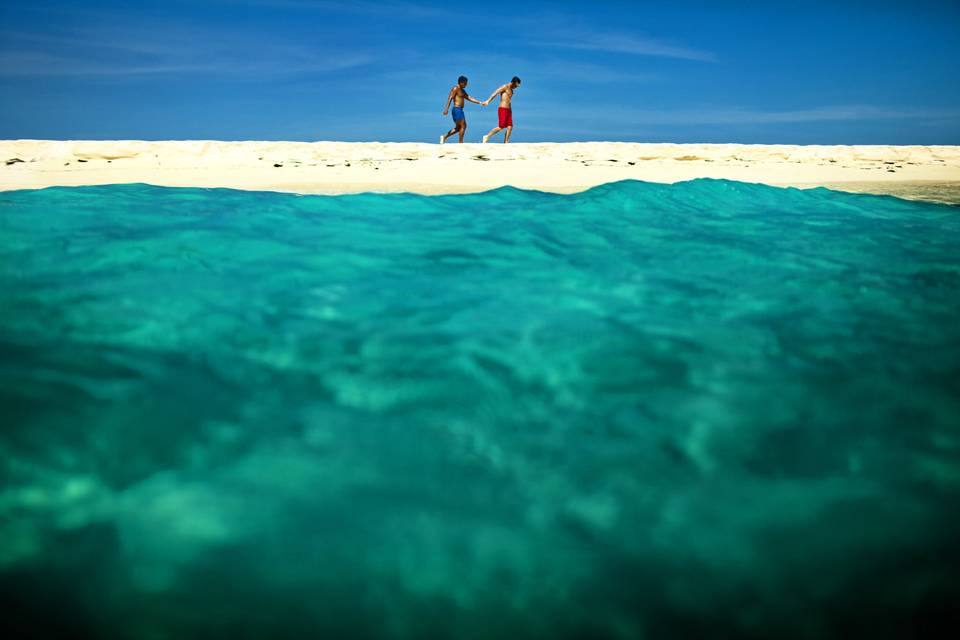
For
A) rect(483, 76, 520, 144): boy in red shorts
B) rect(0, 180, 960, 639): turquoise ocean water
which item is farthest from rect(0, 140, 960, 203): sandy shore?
rect(0, 180, 960, 639): turquoise ocean water

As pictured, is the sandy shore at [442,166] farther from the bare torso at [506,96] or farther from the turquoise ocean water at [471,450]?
the turquoise ocean water at [471,450]

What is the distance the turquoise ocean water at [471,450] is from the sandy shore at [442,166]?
11.7ft

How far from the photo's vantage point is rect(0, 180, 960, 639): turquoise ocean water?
1.12 m

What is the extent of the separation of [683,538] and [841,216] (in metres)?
4.90

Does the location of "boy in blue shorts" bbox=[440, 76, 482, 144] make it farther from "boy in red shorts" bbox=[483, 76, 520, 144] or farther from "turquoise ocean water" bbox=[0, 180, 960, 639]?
"turquoise ocean water" bbox=[0, 180, 960, 639]

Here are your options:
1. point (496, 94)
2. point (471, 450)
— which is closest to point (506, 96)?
point (496, 94)

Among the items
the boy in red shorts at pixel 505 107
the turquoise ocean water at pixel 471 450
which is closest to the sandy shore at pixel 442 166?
the boy in red shorts at pixel 505 107

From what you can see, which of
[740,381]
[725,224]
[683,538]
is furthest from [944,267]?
[683,538]

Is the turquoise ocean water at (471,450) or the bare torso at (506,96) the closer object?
the turquoise ocean water at (471,450)

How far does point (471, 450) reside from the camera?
5.07ft

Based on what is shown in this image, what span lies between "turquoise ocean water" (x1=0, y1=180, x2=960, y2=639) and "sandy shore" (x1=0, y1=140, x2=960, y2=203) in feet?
11.7

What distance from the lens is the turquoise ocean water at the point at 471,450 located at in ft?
3.68

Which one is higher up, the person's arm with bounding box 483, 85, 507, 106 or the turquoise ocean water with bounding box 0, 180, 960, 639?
the person's arm with bounding box 483, 85, 507, 106

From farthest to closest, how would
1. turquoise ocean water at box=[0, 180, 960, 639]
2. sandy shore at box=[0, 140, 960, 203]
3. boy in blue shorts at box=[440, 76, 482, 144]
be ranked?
1. boy in blue shorts at box=[440, 76, 482, 144]
2. sandy shore at box=[0, 140, 960, 203]
3. turquoise ocean water at box=[0, 180, 960, 639]
